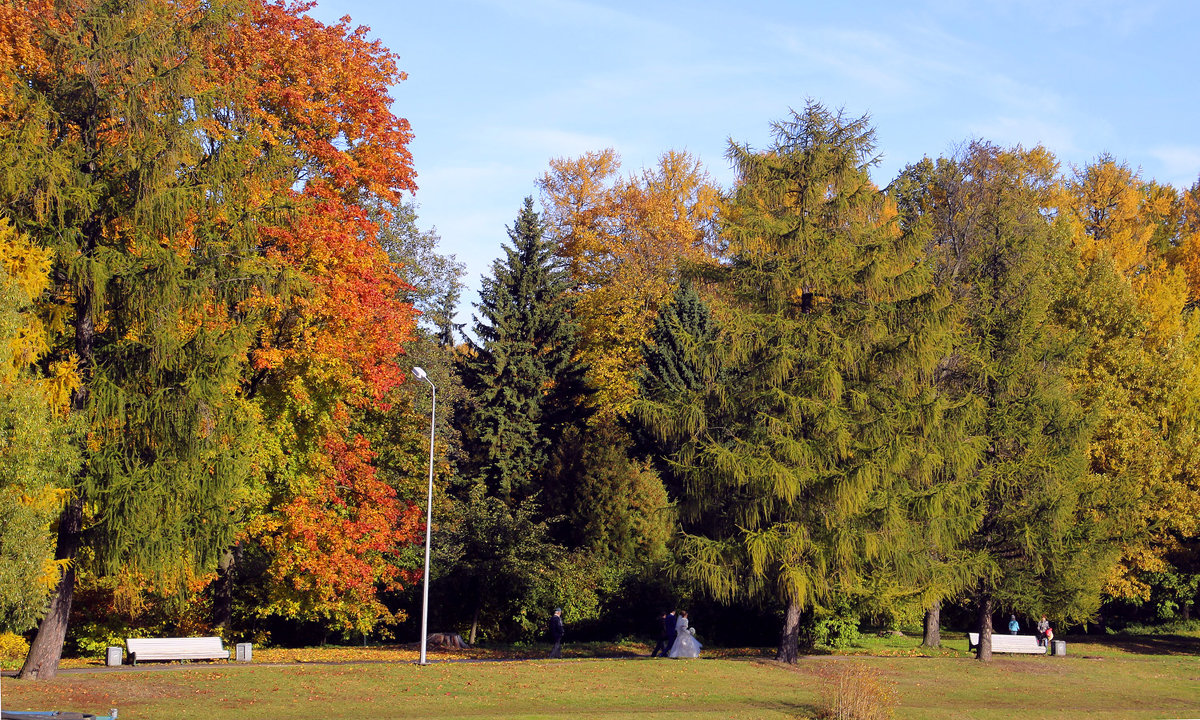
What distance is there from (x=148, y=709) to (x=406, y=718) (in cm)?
395

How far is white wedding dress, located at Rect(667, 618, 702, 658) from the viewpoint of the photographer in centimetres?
2688

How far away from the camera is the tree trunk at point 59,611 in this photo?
61.0 feet

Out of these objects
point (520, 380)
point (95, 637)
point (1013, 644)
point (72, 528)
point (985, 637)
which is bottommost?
point (1013, 644)

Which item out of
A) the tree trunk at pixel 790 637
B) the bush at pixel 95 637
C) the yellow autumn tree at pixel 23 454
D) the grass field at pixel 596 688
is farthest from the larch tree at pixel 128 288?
the tree trunk at pixel 790 637

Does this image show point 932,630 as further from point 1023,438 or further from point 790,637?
point 790,637

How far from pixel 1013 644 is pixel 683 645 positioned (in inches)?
427

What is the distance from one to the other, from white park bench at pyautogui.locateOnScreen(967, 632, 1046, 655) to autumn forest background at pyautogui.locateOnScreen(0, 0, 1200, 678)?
32.0 inches

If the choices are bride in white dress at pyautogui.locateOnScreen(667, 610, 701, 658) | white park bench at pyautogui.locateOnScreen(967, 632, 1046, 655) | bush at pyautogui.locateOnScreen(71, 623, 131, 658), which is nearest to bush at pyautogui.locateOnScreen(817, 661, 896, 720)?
bride in white dress at pyautogui.locateOnScreen(667, 610, 701, 658)

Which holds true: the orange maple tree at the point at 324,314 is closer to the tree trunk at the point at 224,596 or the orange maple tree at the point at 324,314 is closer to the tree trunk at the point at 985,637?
the tree trunk at the point at 224,596

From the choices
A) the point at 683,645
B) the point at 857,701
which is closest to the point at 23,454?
the point at 857,701

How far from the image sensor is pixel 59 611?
19.0 m

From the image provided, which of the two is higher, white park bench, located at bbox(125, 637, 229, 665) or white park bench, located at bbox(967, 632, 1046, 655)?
white park bench, located at bbox(125, 637, 229, 665)

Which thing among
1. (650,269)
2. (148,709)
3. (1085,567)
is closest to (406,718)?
(148,709)

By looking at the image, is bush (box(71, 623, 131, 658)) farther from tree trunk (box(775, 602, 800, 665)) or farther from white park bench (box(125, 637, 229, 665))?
tree trunk (box(775, 602, 800, 665))
